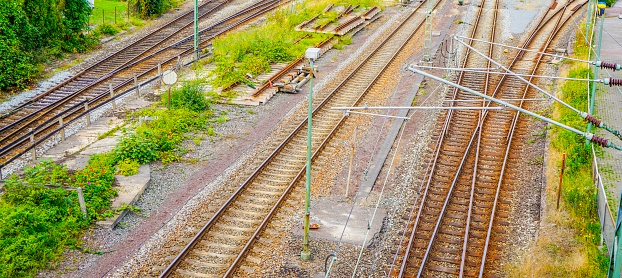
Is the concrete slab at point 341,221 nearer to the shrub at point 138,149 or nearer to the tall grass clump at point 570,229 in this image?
the tall grass clump at point 570,229

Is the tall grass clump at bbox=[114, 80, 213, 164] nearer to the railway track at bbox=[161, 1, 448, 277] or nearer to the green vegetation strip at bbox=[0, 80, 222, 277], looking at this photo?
the green vegetation strip at bbox=[0, 80, 222, 277]

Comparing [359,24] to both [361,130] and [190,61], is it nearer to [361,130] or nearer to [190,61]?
[190,61]

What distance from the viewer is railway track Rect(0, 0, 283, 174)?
25.0 meters

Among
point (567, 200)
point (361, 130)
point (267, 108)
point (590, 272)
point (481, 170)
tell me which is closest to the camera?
point (590, 272)

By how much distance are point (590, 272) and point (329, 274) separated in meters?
5.87

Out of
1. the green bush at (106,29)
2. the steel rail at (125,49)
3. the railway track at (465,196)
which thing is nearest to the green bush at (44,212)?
the railway track at (465,196)

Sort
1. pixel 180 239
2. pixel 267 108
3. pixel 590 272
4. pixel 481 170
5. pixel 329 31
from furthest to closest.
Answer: pixel 329 31 < pixel 267 108 < pixel 481 170 < pixel 180 239 < pixel 590 272

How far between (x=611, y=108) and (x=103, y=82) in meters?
21.4

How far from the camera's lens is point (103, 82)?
31141 mm

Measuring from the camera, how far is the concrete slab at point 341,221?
1762 cm

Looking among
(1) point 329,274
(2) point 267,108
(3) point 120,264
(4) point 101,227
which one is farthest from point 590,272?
(2) point 267,108

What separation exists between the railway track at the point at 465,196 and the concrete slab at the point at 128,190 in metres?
7.41

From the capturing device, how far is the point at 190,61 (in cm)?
3422

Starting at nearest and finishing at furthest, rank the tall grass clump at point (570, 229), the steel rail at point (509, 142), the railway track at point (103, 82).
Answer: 1. the tall grass clump at point (570, 229)
2. the steel rail at point (509, 142)
3. the railway track at point (103, 82)
